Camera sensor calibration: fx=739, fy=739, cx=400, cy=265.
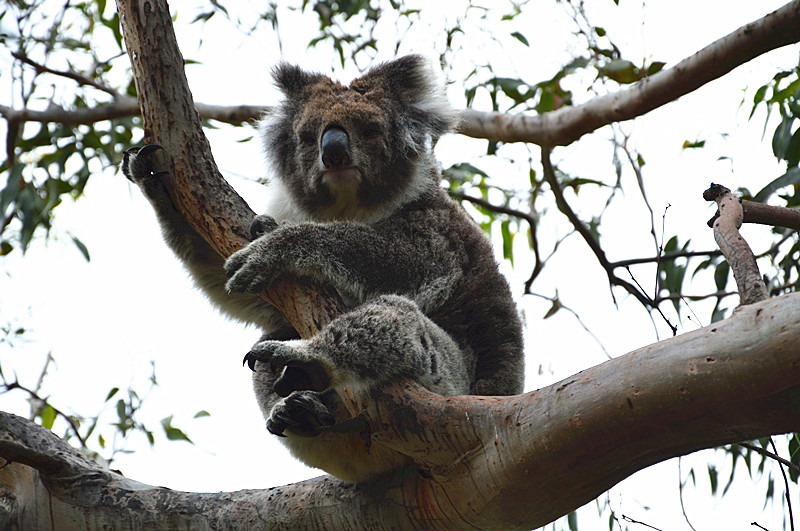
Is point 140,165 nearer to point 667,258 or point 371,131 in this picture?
point 371,131

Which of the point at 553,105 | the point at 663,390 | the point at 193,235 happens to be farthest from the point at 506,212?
the point at 663,390

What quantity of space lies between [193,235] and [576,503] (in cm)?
176

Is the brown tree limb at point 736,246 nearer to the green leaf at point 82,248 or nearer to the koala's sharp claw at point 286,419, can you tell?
the koala's sharp claw at point 286,419

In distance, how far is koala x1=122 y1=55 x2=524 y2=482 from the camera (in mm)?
A: 2031

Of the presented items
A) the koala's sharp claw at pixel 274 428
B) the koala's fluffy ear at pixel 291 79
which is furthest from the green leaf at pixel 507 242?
the koala's sharp claw at pixel 274 428

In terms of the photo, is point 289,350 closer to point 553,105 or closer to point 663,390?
point 663,390

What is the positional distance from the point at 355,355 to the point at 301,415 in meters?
0.21

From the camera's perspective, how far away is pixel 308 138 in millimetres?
2936

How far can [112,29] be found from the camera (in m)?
4.27

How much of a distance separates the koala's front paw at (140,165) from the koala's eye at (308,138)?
65 centimetres

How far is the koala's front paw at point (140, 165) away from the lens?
2.41m

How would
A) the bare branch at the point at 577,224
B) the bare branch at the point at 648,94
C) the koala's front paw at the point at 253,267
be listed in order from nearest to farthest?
the koala's front paw at the point at 253,267
the bare branch at the point at 648,94
the bare branch at the point at 577,224

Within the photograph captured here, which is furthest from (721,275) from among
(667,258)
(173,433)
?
(173,433)

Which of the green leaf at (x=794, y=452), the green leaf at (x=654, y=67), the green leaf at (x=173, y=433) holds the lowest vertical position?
the green leaf at (x=794, y=452)
